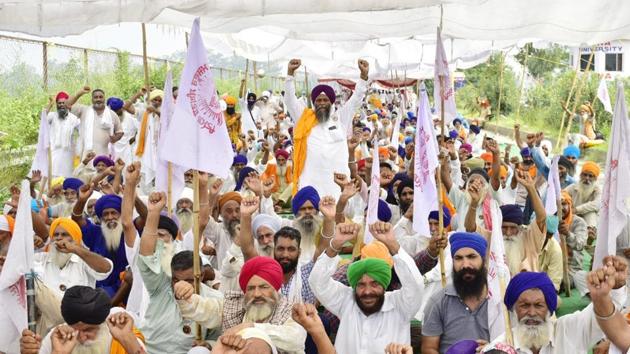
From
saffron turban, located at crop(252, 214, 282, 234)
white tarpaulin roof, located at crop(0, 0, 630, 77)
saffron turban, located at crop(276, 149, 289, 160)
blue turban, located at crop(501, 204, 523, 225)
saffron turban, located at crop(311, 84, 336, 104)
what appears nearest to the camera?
white tarpaulin roof, located at crop(0, 0, 630, 77)

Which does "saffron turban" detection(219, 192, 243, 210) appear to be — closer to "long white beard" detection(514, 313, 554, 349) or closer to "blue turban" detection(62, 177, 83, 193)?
"blue turban" detection(62, 177, 83, 193)

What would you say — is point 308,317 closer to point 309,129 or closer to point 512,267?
point 512,267

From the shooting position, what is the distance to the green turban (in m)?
4.16

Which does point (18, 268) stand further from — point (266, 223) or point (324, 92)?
point (324, 92)

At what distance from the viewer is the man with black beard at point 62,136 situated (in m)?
10.1

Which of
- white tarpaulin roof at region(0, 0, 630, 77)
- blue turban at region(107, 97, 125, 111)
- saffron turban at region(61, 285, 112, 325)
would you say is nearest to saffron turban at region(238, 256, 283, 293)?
saffron turban at region(61, 285, 112, 325)

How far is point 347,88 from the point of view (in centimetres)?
3158

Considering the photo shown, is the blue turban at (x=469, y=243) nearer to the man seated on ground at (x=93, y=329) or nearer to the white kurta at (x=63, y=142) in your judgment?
the man seated on ground at (x=93, y=329)

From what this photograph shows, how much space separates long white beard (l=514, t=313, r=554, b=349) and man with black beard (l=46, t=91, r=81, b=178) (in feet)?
24.4

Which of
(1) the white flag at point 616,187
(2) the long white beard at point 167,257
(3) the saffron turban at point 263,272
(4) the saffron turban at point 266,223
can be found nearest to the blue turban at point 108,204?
(4) the saffron turban at point 266,223

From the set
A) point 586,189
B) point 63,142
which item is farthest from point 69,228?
point 63,142

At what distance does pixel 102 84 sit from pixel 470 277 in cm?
1523

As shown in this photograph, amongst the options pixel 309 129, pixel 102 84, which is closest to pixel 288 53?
pixel 309 129

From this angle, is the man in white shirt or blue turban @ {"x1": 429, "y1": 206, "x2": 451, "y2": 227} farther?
blue turban @ {"x1": 429, "y1": 206, "x2": 451, "y2": 227}
